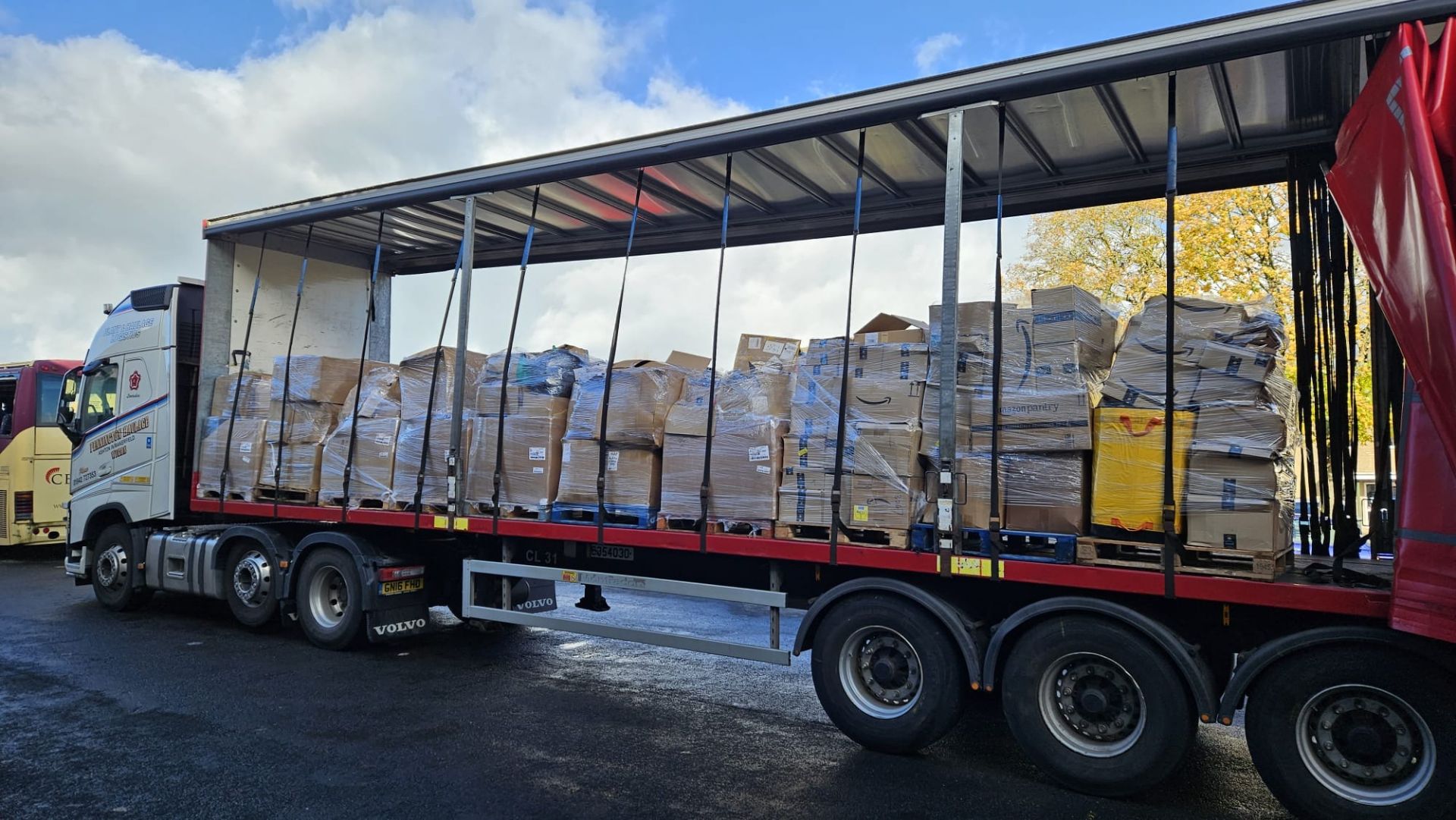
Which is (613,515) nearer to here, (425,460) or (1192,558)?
(425,460)

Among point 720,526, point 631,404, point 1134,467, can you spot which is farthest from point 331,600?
point 1134,467

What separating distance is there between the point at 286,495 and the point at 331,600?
1.02m

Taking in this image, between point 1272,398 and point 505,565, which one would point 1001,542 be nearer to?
point 1272,398

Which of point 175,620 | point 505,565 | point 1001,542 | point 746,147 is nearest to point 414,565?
point 505,565

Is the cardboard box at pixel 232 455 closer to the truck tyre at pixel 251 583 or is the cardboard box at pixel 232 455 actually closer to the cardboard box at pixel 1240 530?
the truck tyre at pixel 251 583

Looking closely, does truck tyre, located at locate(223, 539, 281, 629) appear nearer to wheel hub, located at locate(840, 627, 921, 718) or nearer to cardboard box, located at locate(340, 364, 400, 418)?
cardboard box, located at locate(340, 364, 400, 418)

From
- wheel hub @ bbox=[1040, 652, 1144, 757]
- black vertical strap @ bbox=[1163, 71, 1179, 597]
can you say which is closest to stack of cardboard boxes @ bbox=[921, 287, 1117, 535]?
black vertical strap @ bbox=[1163, 71, 1179, 597]

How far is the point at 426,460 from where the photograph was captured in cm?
698

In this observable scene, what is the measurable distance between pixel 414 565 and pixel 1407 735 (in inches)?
261

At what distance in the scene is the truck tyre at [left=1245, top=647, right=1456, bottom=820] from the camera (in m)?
3.68

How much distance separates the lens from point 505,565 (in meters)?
6.68

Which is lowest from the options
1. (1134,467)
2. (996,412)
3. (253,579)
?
(253,579)

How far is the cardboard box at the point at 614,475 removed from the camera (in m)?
5.99

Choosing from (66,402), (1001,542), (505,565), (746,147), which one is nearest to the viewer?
(1001,542)
